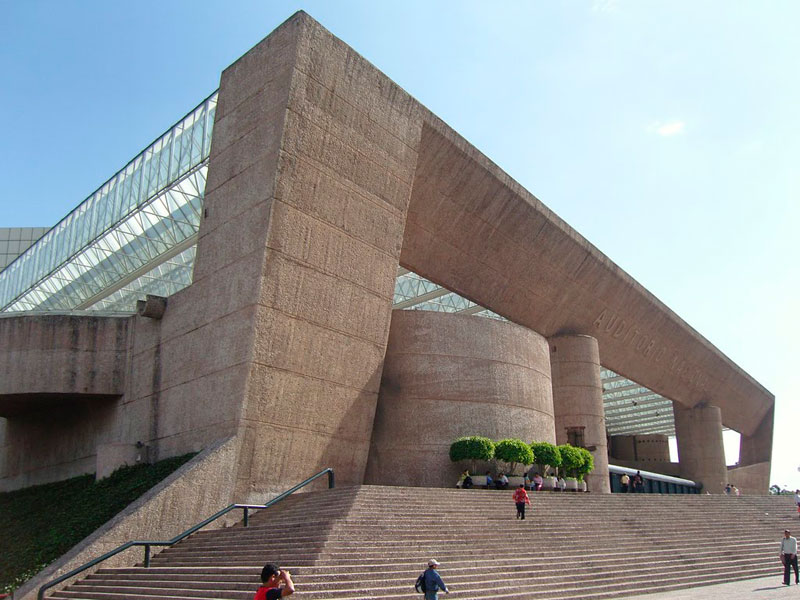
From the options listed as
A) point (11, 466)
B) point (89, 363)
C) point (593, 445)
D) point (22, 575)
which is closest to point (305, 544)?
point (22, 575)

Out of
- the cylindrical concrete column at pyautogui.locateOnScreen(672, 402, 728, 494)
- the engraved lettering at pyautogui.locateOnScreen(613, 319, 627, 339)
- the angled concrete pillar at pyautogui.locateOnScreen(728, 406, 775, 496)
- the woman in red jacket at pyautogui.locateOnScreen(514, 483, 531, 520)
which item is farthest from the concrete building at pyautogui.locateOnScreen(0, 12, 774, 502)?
the angled concrete pillar at pyautogui.locateOnScreen(728, 406, 775, 496)

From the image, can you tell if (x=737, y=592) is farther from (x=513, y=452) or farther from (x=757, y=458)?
(x=757, y=458)

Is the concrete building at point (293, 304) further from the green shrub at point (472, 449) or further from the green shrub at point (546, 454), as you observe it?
the green shrub at point (546, 454)

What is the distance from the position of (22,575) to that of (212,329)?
23.6 feet

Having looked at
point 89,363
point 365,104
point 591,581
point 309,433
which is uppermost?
point 365,104

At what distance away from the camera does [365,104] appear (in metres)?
21.6

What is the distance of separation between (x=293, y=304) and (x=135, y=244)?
37.7 feet

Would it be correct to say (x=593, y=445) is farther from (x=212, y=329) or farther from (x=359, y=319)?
(x=212, y=329)

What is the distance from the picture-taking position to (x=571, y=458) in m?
23.8

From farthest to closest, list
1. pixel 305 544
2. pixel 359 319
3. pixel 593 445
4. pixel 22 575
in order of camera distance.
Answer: pixel 593 445, pixel 359 319, pixel 22 575, pixel 305 544

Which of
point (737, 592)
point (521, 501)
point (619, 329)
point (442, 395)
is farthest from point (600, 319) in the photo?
point (737, 592)

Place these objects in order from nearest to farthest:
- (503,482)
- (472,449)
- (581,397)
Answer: (503,482), (472,449), (581,397)

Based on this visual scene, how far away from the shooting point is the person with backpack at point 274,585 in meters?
6.74

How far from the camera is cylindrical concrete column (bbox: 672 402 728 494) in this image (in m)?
44.8
